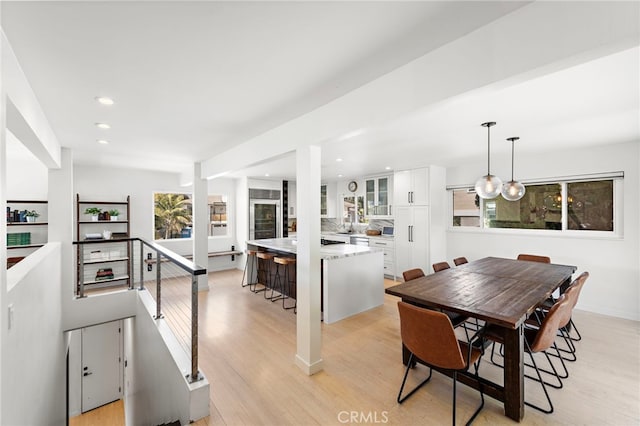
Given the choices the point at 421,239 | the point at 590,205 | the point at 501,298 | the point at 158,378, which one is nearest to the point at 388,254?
the point at 421,239

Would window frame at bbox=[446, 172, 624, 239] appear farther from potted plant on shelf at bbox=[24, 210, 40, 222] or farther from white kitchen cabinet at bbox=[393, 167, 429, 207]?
potted plant on shelf at bbox=[24, 210, 40, 222]

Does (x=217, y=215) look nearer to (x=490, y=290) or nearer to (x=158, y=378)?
(x=158, y=378)

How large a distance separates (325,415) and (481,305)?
Answer: 57.5 inches

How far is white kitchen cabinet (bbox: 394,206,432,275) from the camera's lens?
18.7ft

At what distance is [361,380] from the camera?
2.59m

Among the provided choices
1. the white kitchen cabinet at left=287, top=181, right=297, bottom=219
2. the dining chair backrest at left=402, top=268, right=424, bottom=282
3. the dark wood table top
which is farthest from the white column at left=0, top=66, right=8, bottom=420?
the white kitchen cabinet at left=287, top=181, right=297, bottom=219

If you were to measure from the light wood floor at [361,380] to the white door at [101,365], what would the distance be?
274 centimetres

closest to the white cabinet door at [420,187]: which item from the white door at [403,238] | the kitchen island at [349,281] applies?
the white door at [403,238]

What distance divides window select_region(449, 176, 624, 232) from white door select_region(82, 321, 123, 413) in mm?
7335

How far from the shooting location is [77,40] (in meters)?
1.59

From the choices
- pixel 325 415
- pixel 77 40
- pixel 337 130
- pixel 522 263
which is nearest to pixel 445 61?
pixel 337 130

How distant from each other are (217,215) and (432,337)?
20.9 ft

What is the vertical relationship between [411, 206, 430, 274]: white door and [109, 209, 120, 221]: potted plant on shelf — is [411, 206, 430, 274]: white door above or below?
below

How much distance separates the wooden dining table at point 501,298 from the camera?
209 cm
